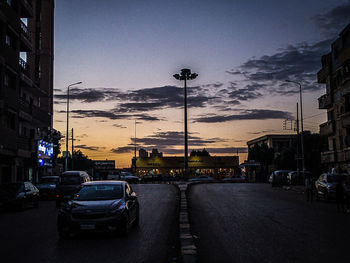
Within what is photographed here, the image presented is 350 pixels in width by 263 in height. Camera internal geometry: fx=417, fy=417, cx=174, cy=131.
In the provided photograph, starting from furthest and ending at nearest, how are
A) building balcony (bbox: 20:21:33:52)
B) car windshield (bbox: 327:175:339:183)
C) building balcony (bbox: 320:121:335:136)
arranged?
building balcony (bbox: 320:121:335:136)
building balcony (bbox: 20:21:33:52)
car windshield (bbox: 327:175:339:183)

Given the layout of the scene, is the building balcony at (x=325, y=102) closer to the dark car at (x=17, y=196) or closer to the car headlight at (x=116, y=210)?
the dark car at (x=17, y=196)

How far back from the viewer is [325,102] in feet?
162

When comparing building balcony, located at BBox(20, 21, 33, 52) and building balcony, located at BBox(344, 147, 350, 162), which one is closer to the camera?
building balcony, located at BBox(20, 21, 33, 52)

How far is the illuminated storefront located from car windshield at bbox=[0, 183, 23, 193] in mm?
70679

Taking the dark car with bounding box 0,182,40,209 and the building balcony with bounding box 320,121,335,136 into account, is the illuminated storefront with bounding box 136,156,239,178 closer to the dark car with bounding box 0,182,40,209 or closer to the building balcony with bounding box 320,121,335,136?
the building balcony with bounding box 320,121,335,136

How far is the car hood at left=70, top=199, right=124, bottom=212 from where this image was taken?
34.6 ft

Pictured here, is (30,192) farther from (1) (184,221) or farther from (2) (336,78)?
(2) (336,78)

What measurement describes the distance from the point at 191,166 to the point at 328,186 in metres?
69.4

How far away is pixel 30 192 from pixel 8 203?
1.94m

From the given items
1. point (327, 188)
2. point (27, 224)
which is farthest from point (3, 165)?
point (327, 188)

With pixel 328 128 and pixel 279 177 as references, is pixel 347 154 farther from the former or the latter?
pixel 279 177

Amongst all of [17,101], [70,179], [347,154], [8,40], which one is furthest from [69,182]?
[347,154]

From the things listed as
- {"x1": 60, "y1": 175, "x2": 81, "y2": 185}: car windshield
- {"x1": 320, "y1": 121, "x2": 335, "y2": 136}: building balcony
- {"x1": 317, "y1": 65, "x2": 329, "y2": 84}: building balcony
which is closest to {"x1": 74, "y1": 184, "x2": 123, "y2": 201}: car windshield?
{"x1": 60, "y1": 175, "x2": 81, "y2": 185}: car windshield

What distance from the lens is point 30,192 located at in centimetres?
2222
